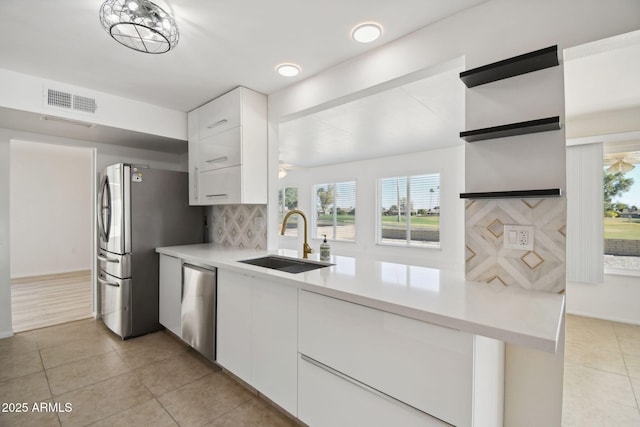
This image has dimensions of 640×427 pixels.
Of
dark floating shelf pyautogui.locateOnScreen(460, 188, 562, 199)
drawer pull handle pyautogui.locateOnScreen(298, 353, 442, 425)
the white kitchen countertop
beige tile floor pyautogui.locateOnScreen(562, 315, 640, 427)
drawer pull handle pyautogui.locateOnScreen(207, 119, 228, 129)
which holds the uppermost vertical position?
drawer pull handle pyautogui.locateOnScreen(207, 119, 228, 129)

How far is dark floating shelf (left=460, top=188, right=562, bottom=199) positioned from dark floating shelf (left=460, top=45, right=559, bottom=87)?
0.56 meters

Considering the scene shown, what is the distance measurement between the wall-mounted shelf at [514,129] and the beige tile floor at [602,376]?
1.84 m

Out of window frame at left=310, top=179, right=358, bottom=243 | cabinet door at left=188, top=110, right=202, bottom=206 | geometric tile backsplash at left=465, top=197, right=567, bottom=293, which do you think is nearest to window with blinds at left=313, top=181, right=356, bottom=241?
window frame at left=310, top=179, right=358, bottom=243

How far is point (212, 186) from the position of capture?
284 cm

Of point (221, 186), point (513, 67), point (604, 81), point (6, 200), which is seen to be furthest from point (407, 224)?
point (6, 200)

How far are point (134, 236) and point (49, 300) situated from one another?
2386 millimetres

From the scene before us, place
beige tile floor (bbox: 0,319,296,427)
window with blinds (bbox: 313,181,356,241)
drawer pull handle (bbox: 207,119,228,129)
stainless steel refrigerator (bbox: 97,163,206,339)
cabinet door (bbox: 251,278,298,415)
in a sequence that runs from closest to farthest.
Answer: cabinet door (bbox: 251,278,298,415)
beige tile floor (bbox: 0,319,296,427)
drawer pull handle (bbox: 207,119,228,129)
stainless steel refrigerator (bbox: 97,163,206,339)
window with blinds (bbox: 313,181,356,241)

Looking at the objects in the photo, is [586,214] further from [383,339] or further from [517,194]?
[383,339]

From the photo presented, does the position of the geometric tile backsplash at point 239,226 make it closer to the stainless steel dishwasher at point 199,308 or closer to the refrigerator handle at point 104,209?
the stainless steel dishwasher at point 199,308

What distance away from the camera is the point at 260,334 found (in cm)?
181

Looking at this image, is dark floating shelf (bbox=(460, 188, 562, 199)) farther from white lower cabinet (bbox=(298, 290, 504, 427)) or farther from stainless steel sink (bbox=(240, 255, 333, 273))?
stainless steel sink (bbox=(240, 255, 333, 273))

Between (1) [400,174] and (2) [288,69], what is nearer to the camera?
(2) [288,69]

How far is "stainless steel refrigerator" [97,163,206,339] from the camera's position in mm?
2777

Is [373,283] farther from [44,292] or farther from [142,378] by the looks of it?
[44,292]
